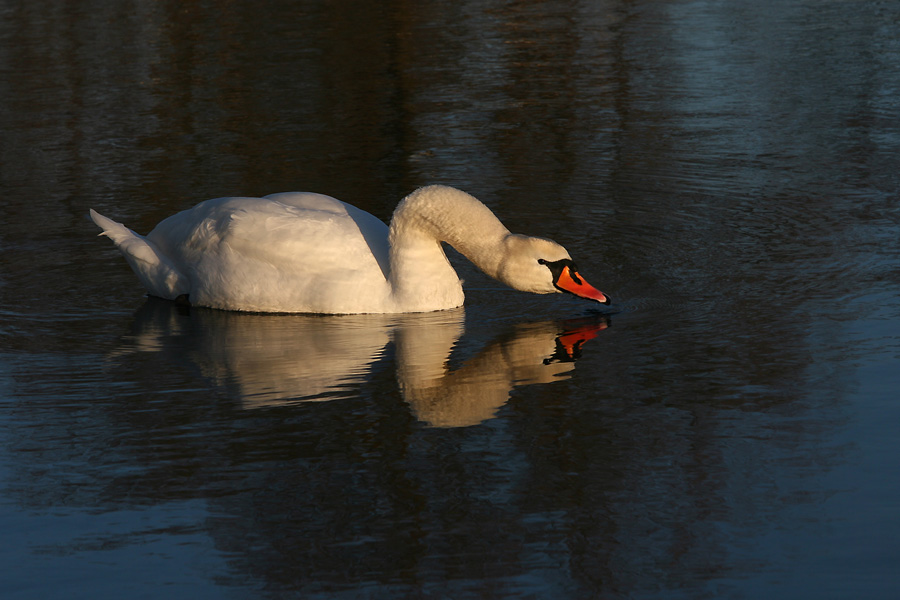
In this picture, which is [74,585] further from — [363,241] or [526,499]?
[363,241]

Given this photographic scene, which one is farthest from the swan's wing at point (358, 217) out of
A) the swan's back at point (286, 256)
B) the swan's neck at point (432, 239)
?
the swan's neck at point (432, 239)

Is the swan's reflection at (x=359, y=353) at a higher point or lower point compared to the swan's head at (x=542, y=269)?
lower

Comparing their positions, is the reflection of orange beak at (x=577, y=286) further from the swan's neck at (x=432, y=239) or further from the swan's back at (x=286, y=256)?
the swan's back at (x=286, y=256)

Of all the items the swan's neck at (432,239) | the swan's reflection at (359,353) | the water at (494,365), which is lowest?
the swan's reflection at (359,353)

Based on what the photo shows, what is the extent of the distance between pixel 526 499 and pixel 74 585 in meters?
1.84

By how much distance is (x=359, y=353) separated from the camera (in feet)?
26.2

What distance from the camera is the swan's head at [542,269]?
8.52 meters

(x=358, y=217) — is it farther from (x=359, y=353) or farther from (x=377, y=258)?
(x=359, y=353)

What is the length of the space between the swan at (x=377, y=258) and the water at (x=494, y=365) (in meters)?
A: 0.19

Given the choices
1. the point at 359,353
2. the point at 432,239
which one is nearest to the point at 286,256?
the point at 432,239

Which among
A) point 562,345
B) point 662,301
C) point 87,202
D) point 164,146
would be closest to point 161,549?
point 562,345

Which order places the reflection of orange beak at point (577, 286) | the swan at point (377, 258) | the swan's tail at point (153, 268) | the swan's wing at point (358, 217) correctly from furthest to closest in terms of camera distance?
the swan's tail at point (153, 268), the swan's wing at point (358, 217), the swan at point (377, 258), the reflection of orange beak at point (577, 286)

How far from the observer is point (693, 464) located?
6004mm

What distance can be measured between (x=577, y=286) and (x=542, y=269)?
0.26m
